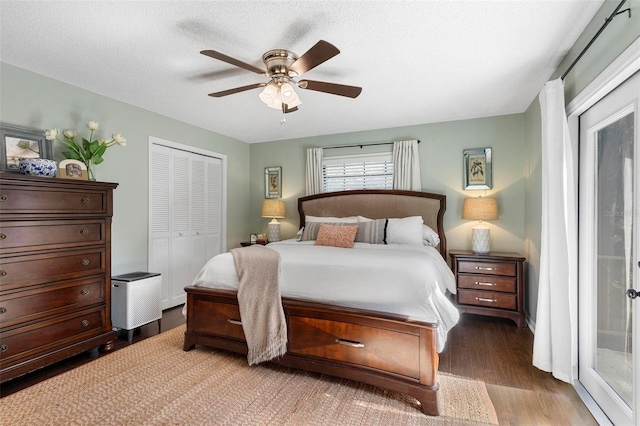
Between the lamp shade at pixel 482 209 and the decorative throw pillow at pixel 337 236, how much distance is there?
A: 1420 millimetres

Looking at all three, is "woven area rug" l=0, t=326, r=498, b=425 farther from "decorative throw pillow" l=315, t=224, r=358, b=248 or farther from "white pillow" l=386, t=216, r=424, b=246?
"white pillow" l=386, t=216, r=424, b=246

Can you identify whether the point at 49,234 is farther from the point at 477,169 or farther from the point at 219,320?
the point at 477,169

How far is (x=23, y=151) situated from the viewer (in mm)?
2568

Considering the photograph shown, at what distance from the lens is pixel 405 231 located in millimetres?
3623

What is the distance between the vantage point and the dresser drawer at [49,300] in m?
2.17

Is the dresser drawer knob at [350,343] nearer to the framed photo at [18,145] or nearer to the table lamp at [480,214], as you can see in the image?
the table lamp at [480,214]

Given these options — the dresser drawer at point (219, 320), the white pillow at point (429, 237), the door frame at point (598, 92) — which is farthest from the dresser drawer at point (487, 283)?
the dresser drawer at point (219, 320)

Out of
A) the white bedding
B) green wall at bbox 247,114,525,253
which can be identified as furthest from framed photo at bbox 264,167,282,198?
the white bedding

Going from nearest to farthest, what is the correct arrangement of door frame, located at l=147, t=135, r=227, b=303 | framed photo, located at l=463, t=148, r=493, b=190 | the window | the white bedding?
1. the white bedding
2. door frame, located at l=147, t=135, r=227, b=303
3. framed photo, located at l=463, t=148, r=493, b=190
4. the window

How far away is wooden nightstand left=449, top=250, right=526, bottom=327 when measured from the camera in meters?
3.35

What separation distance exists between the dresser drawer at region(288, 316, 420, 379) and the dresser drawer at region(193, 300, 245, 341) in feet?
1.65

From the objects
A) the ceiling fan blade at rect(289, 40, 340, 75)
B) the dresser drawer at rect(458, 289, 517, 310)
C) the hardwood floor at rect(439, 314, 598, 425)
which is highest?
the ceiling fan blade at rect(289, 40, 340, 75)

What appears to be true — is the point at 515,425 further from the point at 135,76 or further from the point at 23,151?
the point at 23,151

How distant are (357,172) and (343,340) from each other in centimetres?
291
